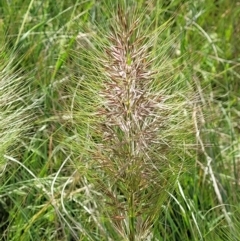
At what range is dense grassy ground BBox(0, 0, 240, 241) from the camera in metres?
1.74

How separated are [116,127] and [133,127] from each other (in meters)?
0.04

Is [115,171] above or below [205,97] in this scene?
above

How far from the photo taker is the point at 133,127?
66.7 inches

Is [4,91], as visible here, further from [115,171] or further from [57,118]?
[57,118]

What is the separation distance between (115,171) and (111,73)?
0.19 m

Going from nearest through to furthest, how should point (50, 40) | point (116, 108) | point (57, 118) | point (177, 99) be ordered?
point (116, 108) < point (177, 99) < point (57, 118) < point (50, 40)

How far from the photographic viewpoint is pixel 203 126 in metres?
2.62

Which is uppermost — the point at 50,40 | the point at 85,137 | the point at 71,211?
the point at 85,137

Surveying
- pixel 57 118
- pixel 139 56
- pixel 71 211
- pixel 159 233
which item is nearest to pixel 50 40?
pixel 57 118

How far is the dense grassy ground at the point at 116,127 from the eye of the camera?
1.74 metres

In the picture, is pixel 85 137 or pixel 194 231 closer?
pixel 85 137

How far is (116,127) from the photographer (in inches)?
67.7

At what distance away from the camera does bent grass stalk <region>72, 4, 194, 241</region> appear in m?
1.70

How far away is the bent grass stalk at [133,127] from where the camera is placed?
1699mm
